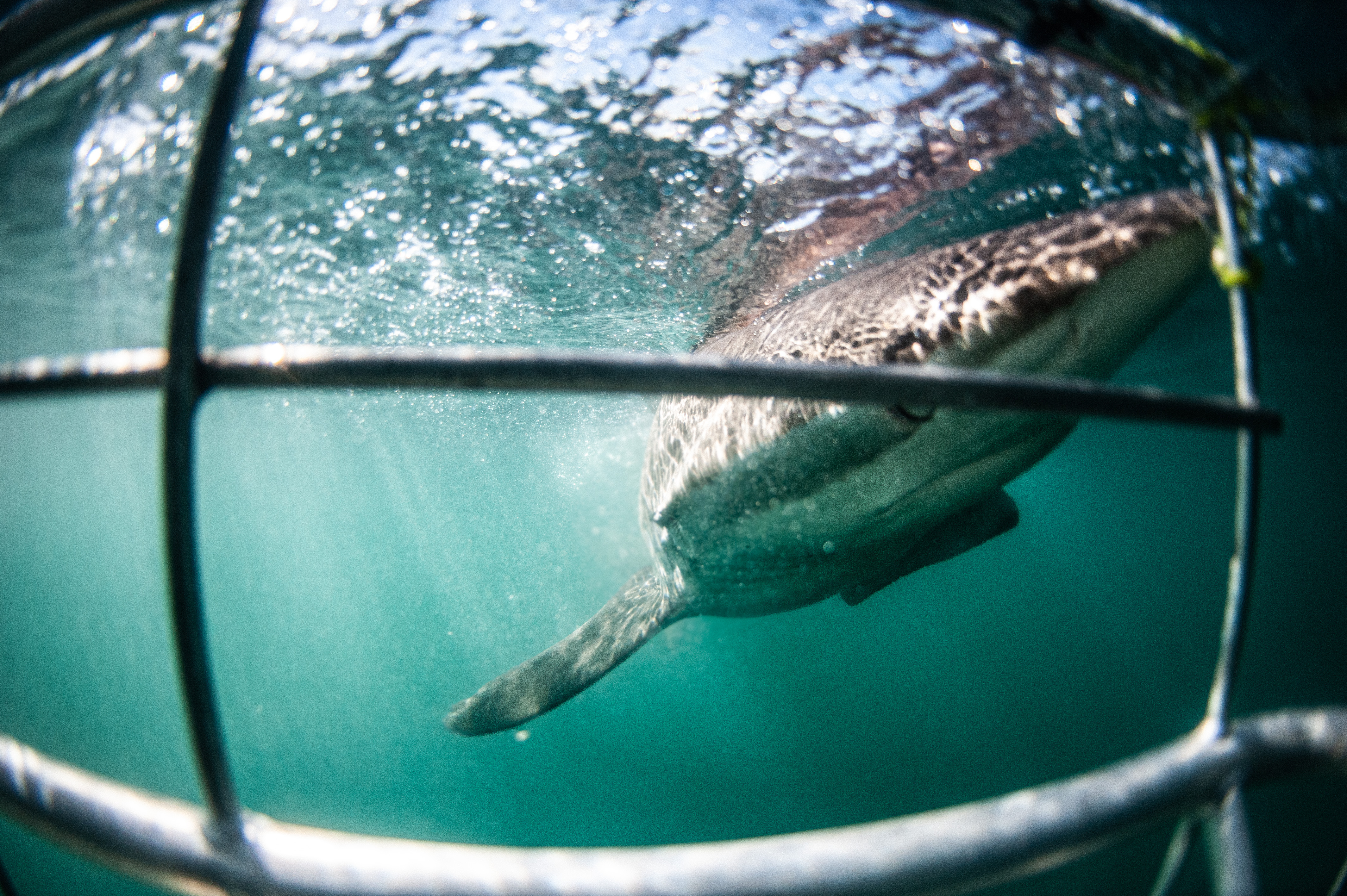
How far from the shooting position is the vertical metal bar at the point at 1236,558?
82 centimetres

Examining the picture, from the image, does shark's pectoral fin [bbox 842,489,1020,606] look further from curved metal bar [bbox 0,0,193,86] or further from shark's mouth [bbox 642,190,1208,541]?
curved metal bar [bbox 0,0,193,86]

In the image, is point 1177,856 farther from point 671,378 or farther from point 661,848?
point 671,378

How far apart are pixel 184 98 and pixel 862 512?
6156mm

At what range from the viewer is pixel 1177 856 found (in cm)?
89

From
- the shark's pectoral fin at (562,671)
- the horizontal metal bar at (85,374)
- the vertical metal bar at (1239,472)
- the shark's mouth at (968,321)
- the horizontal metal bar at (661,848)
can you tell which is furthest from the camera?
the shark's pectoral fin at (562,671)

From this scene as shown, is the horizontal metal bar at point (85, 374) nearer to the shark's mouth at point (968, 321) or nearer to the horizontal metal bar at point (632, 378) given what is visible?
the horizontal metal bar at point (632, 378)

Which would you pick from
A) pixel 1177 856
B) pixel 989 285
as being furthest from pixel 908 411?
pixel 1177 856

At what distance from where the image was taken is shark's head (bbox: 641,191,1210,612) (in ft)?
5.40

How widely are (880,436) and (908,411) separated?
0.54 feet

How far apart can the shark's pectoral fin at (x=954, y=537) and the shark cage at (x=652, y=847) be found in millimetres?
2830

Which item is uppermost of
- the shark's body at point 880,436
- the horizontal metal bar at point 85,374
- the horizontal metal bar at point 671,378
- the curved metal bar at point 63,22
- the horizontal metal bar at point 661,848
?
the curved metal bar at point 63,22

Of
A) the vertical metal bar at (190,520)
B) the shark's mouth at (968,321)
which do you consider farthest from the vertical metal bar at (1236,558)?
the vertical metal bar at (190,520)

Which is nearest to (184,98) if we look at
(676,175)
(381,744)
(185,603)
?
(676,175)

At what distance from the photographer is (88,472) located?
40594 mm
